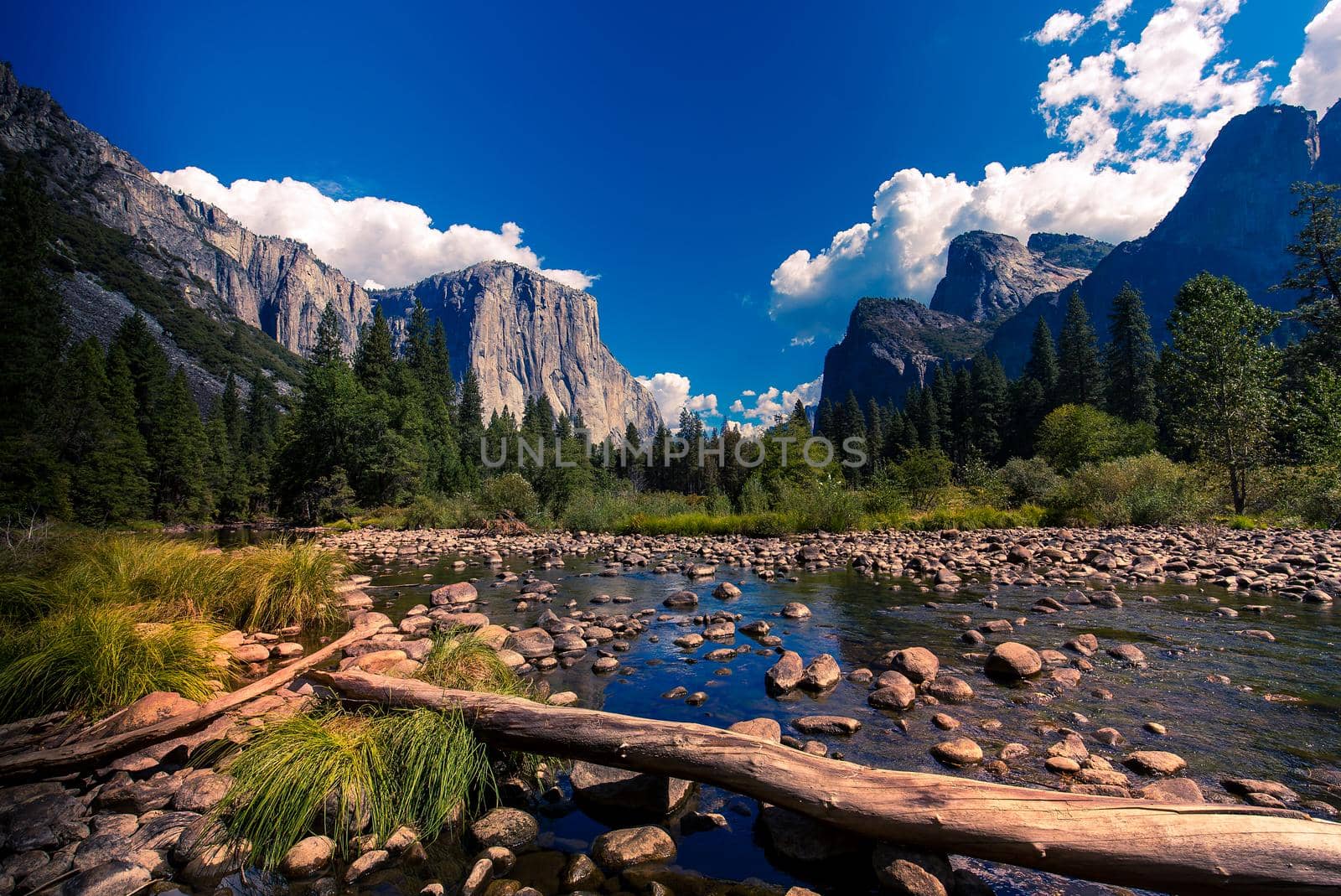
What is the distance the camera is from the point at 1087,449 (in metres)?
34.2

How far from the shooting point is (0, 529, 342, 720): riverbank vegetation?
3980mm

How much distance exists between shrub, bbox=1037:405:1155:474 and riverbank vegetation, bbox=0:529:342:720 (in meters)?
39.9

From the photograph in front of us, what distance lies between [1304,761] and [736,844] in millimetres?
3949

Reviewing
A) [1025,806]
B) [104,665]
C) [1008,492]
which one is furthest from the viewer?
[1008,492]

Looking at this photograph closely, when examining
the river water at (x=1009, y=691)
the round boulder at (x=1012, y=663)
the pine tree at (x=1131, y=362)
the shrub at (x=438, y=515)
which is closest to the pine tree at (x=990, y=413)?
the pine tree at (x=1131, y=362)

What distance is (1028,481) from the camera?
24.1 m

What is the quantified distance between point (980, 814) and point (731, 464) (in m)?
55.6

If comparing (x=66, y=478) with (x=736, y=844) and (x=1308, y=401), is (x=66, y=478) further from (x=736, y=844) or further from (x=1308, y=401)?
(x=1308, y=401)

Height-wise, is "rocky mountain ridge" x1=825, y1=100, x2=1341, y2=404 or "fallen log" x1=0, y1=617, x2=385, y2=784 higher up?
"rocky mountain ridge" x1=825, y1=100, x2=1341, y2=404

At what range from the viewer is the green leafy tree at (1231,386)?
722 inches

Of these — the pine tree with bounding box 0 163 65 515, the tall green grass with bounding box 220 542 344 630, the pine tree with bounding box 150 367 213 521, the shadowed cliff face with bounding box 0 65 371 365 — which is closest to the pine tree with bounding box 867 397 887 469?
the pine tree with bounding box 150 367 213 521

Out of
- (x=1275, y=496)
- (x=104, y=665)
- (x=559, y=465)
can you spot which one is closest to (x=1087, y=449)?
(x=1275, y=496)

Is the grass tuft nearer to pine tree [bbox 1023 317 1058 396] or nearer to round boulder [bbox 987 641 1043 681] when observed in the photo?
round boulder [bbox 987 641 1043 681]

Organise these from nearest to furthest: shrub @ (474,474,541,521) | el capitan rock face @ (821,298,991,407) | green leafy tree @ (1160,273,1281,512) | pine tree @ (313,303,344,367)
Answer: green leafy tree @ (1160,273,1281,512) → shrub @ (474,474,541,521) → pine tree @ (313,303,344,367) → el capitan rock face @ (821,298,991,407)
